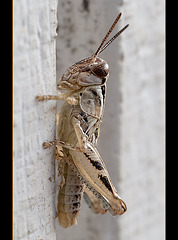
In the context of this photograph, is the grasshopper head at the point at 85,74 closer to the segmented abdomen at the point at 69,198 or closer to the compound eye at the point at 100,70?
the compound eye at the point at 100,70

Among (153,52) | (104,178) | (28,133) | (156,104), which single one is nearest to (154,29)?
(153,52)

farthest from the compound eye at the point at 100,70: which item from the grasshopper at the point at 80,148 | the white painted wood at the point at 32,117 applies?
the white painted wood at the point at 32,117

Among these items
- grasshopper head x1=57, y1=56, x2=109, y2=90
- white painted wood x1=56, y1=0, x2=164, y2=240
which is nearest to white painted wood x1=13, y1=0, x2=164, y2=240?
white painted wood x1=56, y1=0, x2=164, y2=240

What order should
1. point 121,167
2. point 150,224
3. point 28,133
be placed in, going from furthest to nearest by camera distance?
point 150,224
point 121,167
point 28,133

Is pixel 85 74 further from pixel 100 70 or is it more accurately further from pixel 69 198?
pixel 69 198

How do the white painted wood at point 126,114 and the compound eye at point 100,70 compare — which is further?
the white painted wood at point 126,114

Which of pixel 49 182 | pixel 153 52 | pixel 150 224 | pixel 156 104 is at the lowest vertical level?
pixel 150 224

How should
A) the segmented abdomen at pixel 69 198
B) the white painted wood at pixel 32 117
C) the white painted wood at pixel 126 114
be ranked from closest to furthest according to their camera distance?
the white painted wood at pixel 32 117, the segmented abdomen at pixel 69 198, the white painted wood at pixel 126 114

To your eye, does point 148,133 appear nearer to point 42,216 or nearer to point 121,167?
point 121,167
